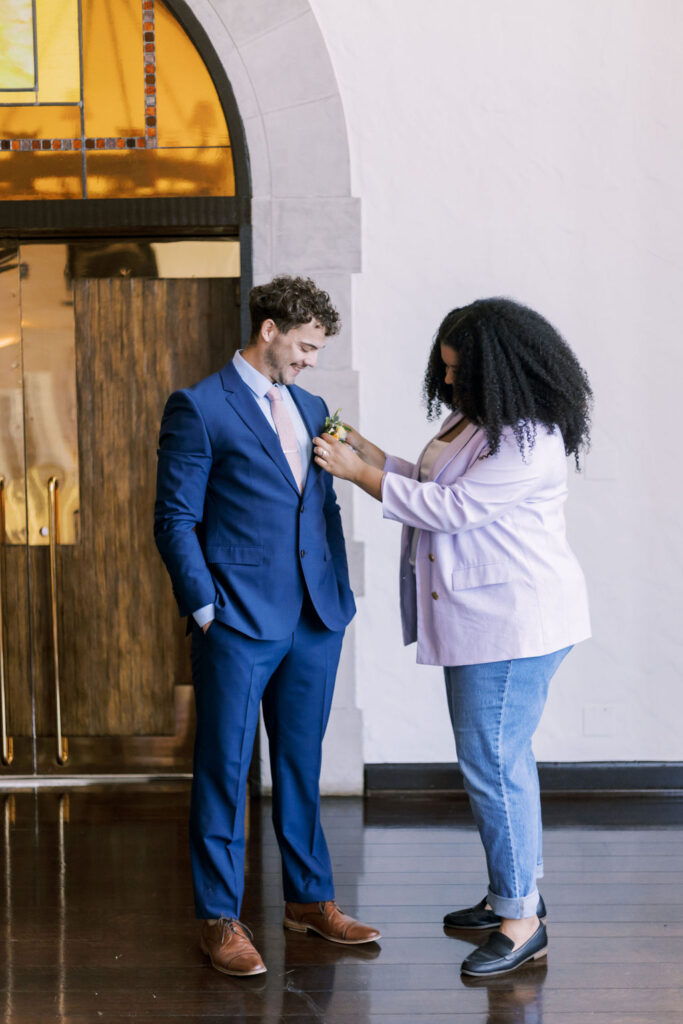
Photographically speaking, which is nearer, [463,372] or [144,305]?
[463,372]

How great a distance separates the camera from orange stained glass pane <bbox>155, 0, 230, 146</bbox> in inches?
150

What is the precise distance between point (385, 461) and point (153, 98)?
189cm

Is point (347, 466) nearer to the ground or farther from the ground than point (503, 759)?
farther from the ground

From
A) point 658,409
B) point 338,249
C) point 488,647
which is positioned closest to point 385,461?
point 488,647

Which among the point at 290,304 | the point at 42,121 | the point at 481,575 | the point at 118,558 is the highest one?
the point at 42,121

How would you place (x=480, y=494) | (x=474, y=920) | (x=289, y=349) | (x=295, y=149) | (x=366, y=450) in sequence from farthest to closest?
(x=295, y=149) → (x=366, y=450) → (x=474, y=920) → (x=289, y=349) → (x=480, y=494)

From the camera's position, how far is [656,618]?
3939mm

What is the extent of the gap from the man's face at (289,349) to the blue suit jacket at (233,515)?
0.09 metres

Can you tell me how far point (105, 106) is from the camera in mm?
3844

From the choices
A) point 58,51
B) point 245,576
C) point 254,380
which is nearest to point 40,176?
point 58,51

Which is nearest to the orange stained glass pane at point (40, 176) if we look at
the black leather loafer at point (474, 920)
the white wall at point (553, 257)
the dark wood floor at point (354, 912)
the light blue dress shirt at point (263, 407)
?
the white wall at point (553, 257)

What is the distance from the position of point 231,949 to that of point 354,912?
0.48 m

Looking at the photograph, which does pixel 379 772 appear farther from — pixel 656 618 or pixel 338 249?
pixel 338 249

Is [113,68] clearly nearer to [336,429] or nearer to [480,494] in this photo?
[336,429]
